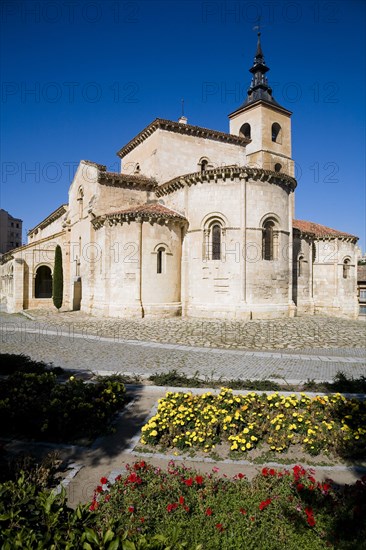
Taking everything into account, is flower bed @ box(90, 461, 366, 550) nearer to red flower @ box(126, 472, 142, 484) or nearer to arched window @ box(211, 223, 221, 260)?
red flower @ box(126, 472, 142, 484)

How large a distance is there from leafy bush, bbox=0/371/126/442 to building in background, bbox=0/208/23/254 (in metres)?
82.0

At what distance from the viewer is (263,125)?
31.2m

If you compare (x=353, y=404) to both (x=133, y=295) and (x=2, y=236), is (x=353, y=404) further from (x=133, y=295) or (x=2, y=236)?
(x=2, y=236)

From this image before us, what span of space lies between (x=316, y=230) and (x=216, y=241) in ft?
39.0

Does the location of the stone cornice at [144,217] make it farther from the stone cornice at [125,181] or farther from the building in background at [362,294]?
the building in background at [362,294]

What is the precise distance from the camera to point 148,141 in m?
24.6

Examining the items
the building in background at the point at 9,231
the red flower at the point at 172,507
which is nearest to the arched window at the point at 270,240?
the red flower at the point at 172,507

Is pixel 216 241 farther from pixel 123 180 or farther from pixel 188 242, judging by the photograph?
pixel 123 180

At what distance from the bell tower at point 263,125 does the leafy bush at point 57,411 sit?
93.2 ft

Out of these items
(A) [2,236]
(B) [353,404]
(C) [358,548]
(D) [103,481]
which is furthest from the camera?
(A) [2,236]

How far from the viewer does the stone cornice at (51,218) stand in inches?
1306

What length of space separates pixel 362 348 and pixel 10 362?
1180cm

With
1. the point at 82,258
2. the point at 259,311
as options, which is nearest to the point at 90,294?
the point at 82,258

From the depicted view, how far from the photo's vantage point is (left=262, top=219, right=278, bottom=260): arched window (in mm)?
20641
